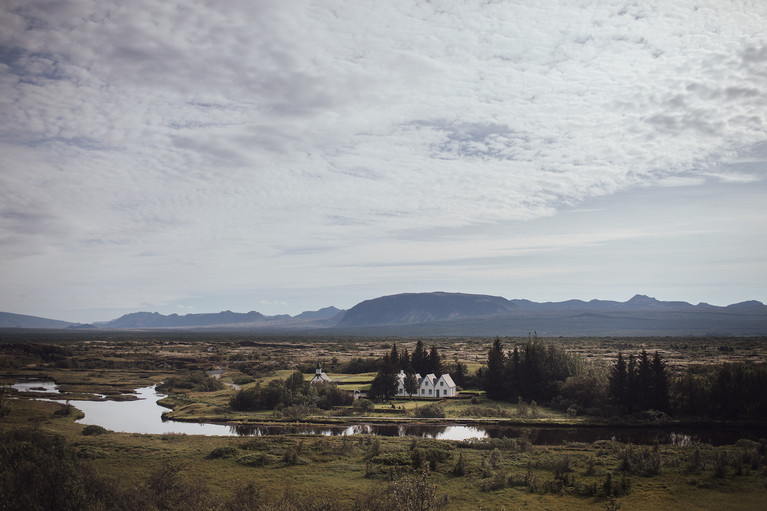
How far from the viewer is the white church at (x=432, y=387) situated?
7850cm

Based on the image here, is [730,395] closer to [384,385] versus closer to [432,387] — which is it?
[432,387]

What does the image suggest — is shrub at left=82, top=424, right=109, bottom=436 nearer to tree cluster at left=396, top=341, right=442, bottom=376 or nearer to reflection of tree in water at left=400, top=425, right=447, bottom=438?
reflection of tree in water at left=400, top=425, right=447, bottom=438

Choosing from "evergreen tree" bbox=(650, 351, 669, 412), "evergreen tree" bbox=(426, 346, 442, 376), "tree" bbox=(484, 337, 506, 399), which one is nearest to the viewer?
"evergreen tree" bbox=(650, 351, 669, 412)

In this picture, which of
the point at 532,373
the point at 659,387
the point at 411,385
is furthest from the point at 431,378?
the point at 659,387

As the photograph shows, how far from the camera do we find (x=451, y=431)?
187 feet

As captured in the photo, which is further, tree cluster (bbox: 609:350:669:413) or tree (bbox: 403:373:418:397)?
tree (bbox: 403:373:418:397)

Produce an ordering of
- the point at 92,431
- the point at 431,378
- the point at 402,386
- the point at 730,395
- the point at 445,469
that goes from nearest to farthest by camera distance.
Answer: the point at 445,469
the point at 92,431
the point at 730,395
the point at 431,378
the point at 402,386

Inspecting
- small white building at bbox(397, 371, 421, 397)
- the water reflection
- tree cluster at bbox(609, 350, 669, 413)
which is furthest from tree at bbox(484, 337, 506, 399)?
the water reflection

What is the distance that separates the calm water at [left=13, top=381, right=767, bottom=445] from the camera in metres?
50.2

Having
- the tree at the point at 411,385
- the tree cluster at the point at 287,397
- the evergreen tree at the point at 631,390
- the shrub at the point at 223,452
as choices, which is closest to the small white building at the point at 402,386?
the tree at the point at 411,385

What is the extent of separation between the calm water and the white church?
→ 18272mm

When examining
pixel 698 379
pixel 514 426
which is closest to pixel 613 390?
pixel 698 379

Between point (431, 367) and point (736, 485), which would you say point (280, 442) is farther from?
point (431, 367)

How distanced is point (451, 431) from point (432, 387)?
2167 centimetres
